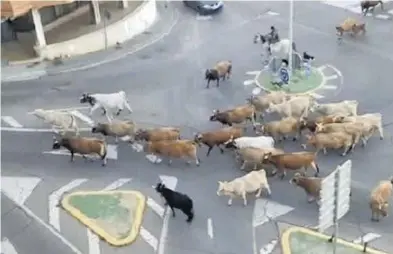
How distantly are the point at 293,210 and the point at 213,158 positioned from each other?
11.8 feet

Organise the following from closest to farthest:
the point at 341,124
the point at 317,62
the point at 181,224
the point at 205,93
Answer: the point at 181,224 < the point at 341,124 < the point at 205,93 < the point at 317,62

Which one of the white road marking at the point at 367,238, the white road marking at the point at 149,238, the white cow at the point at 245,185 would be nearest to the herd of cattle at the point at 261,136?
the white cow at the point at 245,185

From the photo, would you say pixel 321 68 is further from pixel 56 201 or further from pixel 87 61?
pixel 56 201

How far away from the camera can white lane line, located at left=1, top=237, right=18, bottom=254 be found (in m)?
20.9

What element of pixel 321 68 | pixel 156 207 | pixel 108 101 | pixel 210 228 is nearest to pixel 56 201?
pixel 156 207

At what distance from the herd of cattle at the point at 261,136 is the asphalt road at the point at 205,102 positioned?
1.33 feet

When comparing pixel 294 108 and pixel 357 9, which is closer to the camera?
pixel 294 108

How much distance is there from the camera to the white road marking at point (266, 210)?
21406 mm

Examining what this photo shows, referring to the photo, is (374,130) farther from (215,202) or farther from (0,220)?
(0,220)

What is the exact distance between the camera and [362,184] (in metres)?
22.6

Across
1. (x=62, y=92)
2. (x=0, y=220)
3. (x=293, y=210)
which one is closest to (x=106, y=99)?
(x=62, y=92)

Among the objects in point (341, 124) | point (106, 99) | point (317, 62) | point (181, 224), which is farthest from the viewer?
point (317, 62)

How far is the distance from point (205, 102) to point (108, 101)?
329 cm

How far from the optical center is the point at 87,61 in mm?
32000
